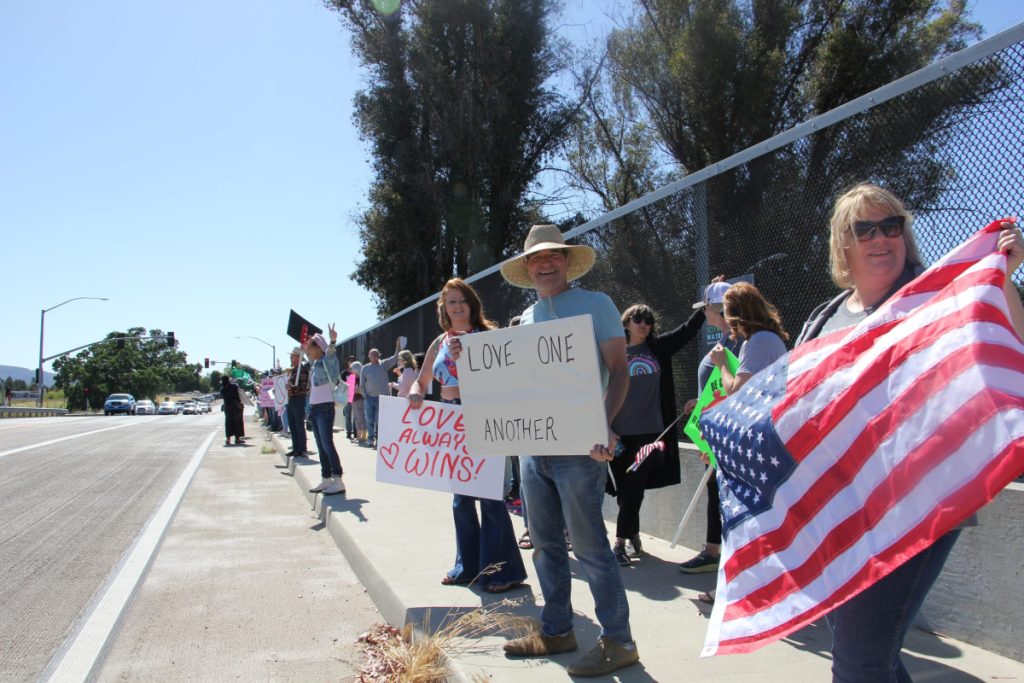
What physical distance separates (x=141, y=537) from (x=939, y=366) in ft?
24.2

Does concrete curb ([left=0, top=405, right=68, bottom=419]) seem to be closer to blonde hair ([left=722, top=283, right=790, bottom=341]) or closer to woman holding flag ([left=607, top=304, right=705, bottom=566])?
woman holding flag ([left=607, top=304, right=705, bottom=566])

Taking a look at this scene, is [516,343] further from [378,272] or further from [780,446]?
[378,272]

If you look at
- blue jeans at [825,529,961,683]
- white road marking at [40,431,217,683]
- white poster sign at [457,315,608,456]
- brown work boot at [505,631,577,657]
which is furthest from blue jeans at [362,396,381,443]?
blue jeans at [825,529,961,683]

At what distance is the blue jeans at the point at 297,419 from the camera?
11.9 metres

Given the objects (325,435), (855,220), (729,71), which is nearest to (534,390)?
(855,220)

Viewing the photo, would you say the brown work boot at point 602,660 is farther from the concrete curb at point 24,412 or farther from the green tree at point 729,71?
the concrete curb at point 24,412

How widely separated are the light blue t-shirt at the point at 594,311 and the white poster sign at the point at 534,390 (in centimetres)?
8

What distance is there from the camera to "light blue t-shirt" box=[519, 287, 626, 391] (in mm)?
3486

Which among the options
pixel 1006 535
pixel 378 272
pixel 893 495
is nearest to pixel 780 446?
pixel 893 495

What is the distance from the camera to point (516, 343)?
3.73m

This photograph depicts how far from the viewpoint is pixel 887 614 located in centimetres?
205

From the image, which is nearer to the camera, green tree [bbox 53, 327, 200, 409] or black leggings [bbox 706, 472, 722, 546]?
black leggings [bbox 706, 472, 722, 546]

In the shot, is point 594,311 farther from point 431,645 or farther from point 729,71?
point 729,71

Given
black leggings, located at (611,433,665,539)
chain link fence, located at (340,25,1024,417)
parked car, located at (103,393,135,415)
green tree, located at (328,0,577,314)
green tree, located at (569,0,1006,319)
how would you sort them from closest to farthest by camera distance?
1. chain link fence, located at (340,25,1024,417)
2. black leggings, located at (611,433,665,539)
3. green tree, located at (569,0,1006,319)
4. green tree, located at (328,0,577,314)
5. parked car, located at (103,393,135,415)
